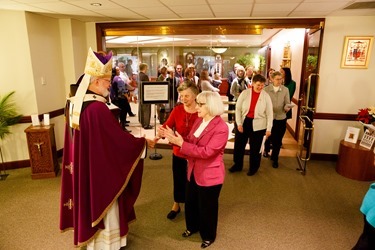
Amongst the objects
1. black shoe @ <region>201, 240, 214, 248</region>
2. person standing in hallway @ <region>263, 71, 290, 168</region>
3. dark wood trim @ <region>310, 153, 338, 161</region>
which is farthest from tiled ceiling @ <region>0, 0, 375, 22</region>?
black shoe @ <region>201, 240, 214, 248</region>

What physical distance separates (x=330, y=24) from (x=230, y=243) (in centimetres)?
374

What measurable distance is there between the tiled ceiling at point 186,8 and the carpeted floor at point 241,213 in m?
2.42

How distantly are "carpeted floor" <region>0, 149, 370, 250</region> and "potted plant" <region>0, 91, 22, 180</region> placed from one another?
1.98ft

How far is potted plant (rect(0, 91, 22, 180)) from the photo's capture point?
3.96 metres

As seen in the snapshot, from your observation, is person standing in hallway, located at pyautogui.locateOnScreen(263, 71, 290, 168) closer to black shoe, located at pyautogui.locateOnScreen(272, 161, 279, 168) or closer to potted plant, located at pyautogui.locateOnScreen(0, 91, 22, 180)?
black shoe, located at pyautogui.locateOnScreen(272, 161, 279, 168)

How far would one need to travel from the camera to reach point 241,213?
3152 mm

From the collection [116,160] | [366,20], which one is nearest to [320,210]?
[116,160]

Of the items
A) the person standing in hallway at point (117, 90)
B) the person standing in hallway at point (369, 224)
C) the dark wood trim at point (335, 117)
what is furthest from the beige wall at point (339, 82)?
the person standing in hallway at point (117, 90)

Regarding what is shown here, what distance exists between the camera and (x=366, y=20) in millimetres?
4223

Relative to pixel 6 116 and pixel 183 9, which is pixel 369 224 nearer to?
pixel 183 9

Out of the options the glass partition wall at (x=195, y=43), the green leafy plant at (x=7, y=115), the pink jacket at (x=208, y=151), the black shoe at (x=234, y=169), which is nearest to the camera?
the pink jacket at (x=208, y=151)

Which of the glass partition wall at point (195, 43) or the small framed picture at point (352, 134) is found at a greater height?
the glass partition wall at point (195, 43)

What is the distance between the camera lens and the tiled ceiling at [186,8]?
3426mm

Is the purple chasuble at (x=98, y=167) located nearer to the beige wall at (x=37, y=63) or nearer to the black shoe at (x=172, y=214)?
the black shoe at (x=172, y=214)
